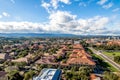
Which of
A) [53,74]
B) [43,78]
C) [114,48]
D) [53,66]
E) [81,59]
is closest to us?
[43,78]

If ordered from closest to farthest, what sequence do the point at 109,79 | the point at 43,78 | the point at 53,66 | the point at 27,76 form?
the point at 43,78 < the point at 109,79 < the point at 27,76 < the point at 53,66

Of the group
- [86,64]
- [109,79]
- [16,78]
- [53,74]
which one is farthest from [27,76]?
[86,64]

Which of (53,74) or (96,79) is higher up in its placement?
(53,74)

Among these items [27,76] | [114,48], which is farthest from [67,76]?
[114,48]

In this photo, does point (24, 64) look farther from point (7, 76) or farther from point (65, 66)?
point (7, 76)

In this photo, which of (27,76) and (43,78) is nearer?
(43,78)

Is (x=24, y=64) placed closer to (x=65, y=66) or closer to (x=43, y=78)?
Result: (x=65, y=66)

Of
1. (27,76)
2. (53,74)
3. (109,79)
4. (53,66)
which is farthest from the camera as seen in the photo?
(53,66)

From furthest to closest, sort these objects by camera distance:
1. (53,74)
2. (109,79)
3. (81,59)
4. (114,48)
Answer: (114,48), (81,59), (109,79), (53,74)

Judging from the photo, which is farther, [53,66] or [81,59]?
[81,59]
